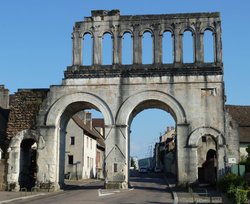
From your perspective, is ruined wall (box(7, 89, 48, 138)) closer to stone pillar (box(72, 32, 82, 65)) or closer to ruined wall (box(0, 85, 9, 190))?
ruined wall (box(0, 85, 9, 190))

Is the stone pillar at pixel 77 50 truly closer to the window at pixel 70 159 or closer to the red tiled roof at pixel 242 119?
the red tiled roof at pixel 242 119

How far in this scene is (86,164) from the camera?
53.5 m

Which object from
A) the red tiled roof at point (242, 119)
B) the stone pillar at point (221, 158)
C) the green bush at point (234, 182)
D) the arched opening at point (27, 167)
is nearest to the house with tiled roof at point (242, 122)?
the red tiled roof at point (242, 119)

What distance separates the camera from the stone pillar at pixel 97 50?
32.6 m

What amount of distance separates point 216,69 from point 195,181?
8.08 m

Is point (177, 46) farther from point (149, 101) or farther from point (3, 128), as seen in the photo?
point (3, 128)

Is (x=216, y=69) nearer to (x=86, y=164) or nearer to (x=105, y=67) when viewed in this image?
(x=105, y=67)

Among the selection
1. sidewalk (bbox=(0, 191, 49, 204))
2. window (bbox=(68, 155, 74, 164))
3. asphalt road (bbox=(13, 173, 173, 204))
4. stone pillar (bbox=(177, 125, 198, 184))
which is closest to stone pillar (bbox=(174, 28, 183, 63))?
stone pillar (bbox=(177, 125, 198, 184))

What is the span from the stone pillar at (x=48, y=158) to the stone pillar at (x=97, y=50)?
5874 mm

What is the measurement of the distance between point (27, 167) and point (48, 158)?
301 centimetres

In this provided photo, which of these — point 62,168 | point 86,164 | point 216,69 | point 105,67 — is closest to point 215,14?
point 216,69

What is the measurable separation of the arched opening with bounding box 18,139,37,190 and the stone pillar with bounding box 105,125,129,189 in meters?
5.92

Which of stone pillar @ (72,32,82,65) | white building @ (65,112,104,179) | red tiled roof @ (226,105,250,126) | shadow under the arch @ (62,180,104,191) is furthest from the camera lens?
white building @ (65,112,104,179)

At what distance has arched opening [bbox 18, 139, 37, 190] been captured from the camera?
32344 millimetres
